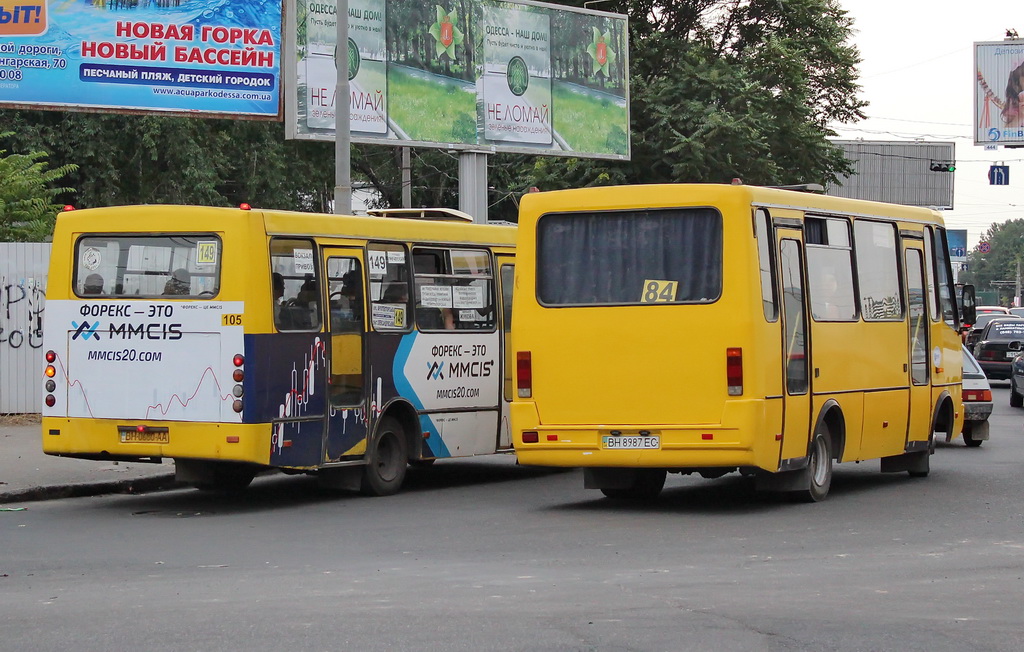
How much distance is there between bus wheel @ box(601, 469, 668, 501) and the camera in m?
14.7

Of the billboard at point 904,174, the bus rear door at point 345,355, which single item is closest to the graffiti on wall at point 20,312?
the bus rear door at point 345,355

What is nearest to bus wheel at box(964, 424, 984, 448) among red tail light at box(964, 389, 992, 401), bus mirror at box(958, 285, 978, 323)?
red tail light at box(964, 389, 992, 401)

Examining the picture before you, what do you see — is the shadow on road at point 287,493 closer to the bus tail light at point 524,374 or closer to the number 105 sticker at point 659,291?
the bus tail light at point 524,374

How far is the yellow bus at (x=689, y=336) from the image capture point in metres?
13.0

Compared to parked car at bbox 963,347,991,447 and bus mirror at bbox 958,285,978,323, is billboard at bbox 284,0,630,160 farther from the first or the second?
bus mirror at bbox 958,285,978,323

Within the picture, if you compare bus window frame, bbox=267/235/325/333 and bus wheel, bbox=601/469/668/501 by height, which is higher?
bus window frame, bbox=267/235/325/333

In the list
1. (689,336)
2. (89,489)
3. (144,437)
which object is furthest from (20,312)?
(689,336)

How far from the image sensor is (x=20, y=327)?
22.1 meters

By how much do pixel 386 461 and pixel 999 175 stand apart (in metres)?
61.1

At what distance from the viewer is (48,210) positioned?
2702cm

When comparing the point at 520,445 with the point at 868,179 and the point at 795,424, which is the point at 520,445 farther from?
the point at 868,179

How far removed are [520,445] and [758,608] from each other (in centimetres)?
546

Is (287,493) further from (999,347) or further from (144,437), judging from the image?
(999,347)

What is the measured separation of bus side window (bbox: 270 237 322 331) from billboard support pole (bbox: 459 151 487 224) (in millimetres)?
14114
